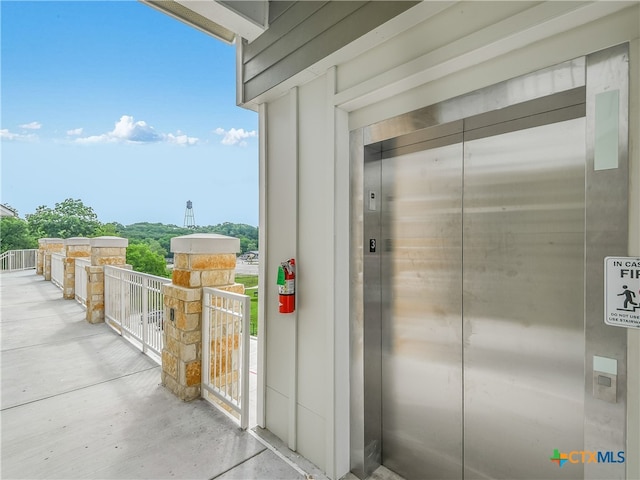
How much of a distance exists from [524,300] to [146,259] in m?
13.5

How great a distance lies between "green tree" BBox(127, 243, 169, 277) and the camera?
39.4ft

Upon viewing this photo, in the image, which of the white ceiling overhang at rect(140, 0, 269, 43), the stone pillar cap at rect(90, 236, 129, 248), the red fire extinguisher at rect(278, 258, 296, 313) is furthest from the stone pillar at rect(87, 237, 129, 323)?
the red fire extinguisher at rect(278, 258, 296, 313)

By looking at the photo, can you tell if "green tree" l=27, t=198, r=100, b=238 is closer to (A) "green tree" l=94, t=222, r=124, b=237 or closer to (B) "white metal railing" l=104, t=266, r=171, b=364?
(A) "green tree" l=94, t=222, r=124, b=237

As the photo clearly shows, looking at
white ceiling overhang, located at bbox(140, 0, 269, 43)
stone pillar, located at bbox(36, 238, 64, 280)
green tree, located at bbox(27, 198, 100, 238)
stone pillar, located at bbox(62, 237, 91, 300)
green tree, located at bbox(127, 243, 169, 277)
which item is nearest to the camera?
white ceiling overhang, located at bbox(140, 0, 269, 43)

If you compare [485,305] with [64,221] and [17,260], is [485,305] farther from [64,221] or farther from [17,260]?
[64,221]

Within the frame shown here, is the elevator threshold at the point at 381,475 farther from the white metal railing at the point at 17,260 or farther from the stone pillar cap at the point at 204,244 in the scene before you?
the white metal railing at the point at 17,260

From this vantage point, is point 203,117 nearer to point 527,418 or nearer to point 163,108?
point 163,108

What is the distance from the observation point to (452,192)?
1777 millimetres

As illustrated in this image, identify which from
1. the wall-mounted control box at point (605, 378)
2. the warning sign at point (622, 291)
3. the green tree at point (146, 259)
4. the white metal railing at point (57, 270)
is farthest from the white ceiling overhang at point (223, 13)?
the green tree at point (146, 259)

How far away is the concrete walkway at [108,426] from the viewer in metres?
1.98

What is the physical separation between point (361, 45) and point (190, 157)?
47.5 metres

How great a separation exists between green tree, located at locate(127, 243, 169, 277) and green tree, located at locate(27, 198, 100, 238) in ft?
34.0

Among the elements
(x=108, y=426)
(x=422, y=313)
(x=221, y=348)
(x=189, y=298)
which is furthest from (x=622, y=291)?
(x=108, y=426)

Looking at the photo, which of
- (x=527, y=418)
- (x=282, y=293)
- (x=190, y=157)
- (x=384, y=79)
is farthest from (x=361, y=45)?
(x=190, y=157)
